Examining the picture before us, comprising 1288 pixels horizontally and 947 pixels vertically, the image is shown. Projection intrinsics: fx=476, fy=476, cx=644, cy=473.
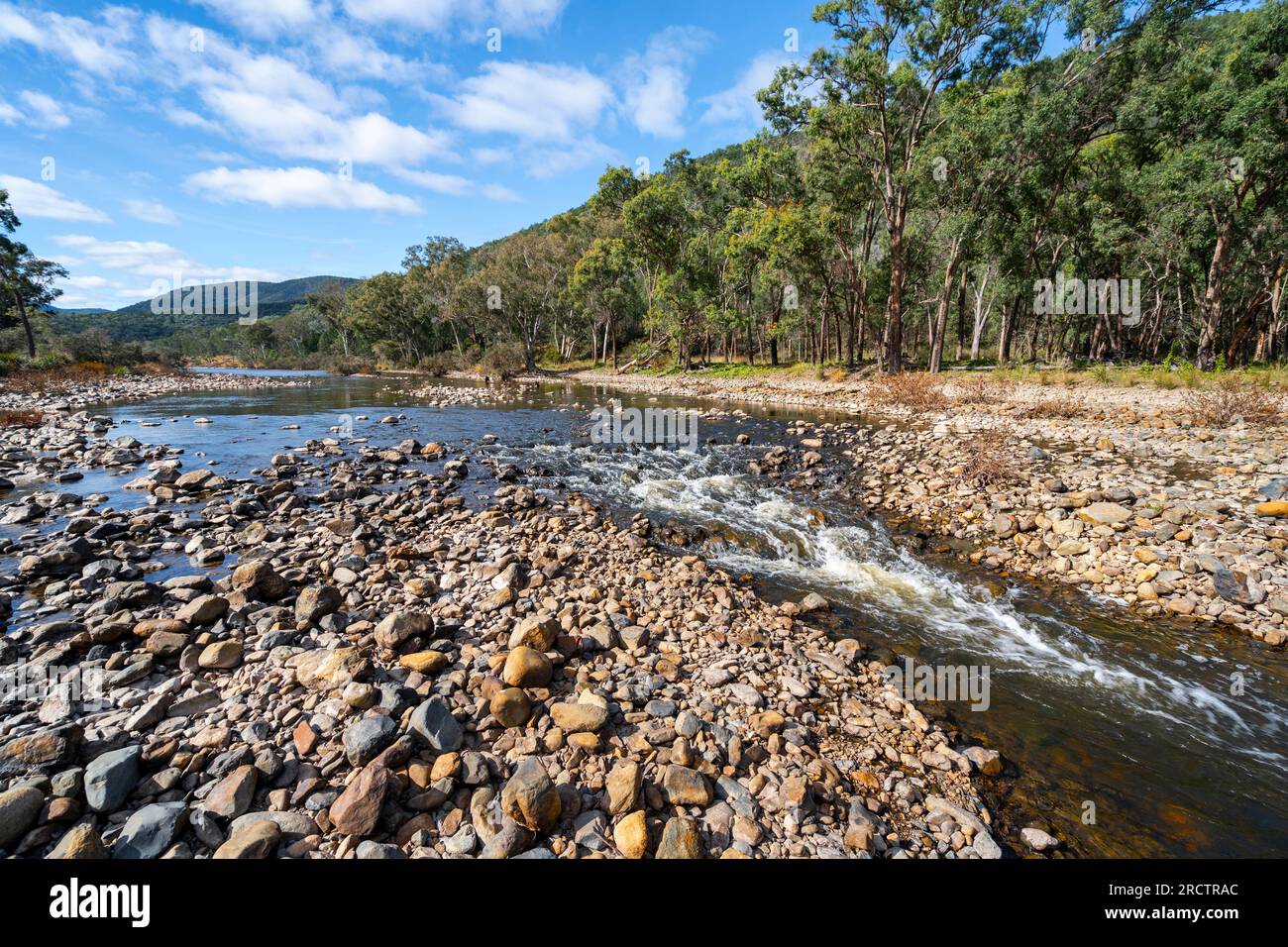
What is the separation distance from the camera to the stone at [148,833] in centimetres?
285

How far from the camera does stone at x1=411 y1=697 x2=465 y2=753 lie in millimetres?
3794

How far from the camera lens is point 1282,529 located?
731 centimetres

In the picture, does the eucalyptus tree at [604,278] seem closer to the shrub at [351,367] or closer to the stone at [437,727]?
the shrub at [351,367]

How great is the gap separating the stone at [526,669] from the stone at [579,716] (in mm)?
432

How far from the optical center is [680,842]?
3109 mm

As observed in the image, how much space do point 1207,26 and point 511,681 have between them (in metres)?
44.7

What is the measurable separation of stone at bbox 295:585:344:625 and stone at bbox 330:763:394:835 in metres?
3.03

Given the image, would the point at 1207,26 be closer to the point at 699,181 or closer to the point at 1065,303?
the point at 1065,303

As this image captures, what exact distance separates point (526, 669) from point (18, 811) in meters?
3.20

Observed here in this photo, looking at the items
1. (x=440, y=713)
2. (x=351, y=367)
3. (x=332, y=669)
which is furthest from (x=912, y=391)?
(x=351, y=367)

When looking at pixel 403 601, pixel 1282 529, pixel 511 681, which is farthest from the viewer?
pixel 1282 529

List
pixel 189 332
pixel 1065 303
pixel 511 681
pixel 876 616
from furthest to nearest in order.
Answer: pixel 189 332 → pixel 1065 303 → pixel 876 616 → pixel 511 681

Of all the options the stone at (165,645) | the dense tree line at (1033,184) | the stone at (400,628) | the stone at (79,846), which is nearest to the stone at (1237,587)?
the stone at (400,628)
